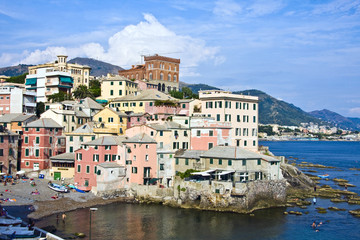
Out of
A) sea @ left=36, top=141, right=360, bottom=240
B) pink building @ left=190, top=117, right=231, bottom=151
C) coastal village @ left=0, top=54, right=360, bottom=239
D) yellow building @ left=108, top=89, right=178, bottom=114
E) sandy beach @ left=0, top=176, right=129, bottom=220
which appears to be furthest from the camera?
yellow building @ left=108, top=89, right=178, bottom=114

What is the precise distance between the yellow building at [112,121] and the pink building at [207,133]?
1631 centimetres

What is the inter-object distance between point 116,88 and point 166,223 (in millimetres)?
58206

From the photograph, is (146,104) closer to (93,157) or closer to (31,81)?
(93,157)

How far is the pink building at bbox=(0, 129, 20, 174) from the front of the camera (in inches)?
3184

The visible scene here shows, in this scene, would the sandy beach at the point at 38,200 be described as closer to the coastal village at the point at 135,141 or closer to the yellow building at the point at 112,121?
the coastal village at the point at 135,141

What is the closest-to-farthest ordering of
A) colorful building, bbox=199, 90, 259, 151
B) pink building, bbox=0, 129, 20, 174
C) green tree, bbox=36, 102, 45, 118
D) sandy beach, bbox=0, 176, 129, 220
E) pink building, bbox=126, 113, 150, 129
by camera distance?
sandy beach, bbox=0, 176, 129, 220 → pink building, bbox=0, 129, 20, 174 → colorful building, bbox=199, 90, 259, 151 → pink building, bbox=126, 113, 150, 129 → green tree, bbox=36, 102, 45, 118

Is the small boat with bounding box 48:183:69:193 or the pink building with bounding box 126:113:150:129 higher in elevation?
the pink building with bounding box 126:113:150:129

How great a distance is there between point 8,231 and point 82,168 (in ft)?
103

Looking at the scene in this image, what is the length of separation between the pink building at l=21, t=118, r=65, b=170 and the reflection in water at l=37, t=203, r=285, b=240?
75.7 ft

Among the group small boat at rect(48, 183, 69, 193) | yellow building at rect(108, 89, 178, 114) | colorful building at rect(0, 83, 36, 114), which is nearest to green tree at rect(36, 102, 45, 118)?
colorful building at rect(0, 83, 36, 114)

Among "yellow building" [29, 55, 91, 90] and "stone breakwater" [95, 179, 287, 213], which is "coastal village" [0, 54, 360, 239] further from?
"yellow building" [29, 55, 91, 90]

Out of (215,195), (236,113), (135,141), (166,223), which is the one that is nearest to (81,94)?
(135,141)

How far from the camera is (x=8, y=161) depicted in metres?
Answer: 81.8

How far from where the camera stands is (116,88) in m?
111
